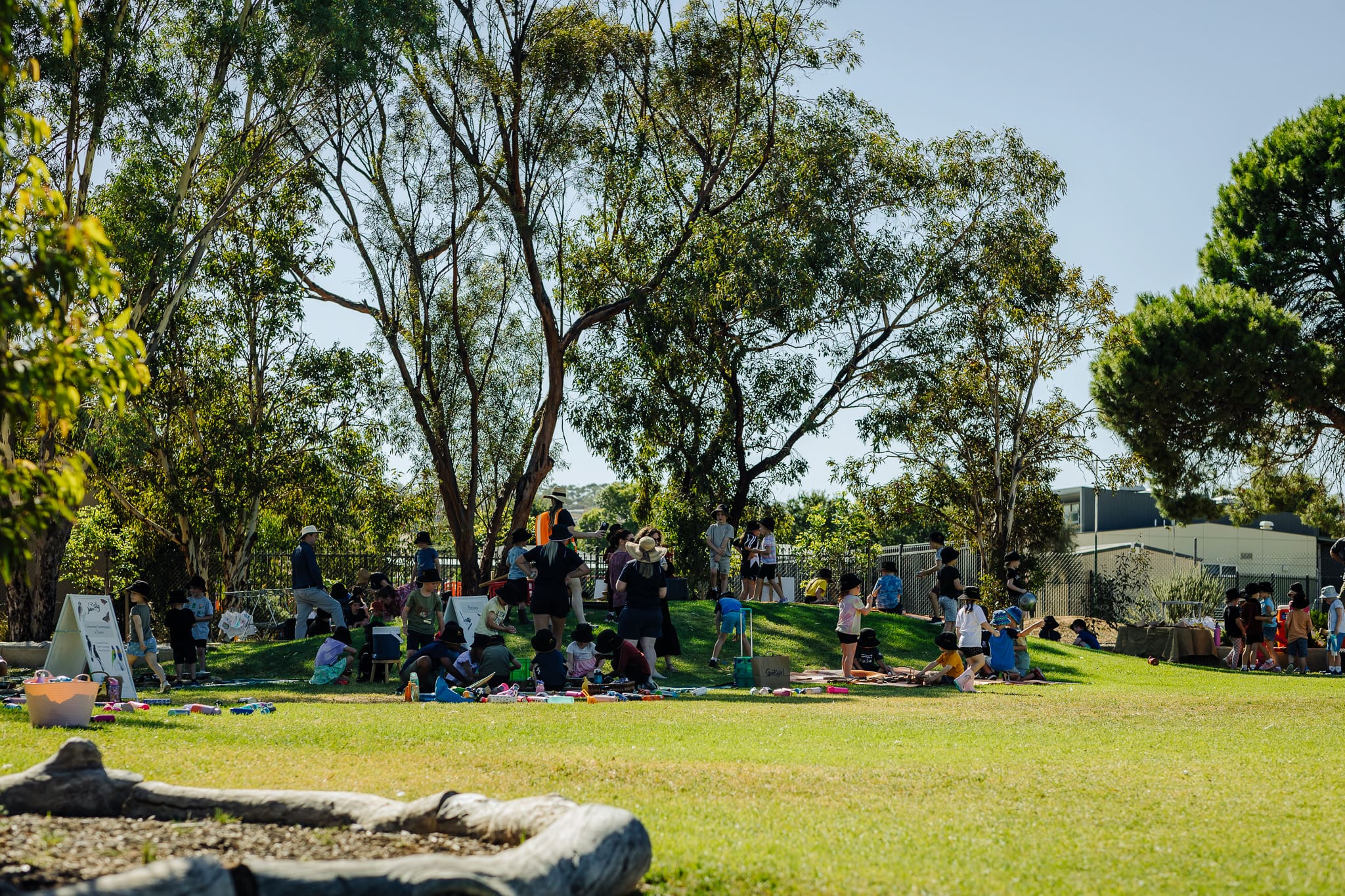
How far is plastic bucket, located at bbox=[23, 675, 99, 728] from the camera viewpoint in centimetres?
948

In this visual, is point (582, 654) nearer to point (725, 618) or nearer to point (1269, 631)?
point (725, 618)

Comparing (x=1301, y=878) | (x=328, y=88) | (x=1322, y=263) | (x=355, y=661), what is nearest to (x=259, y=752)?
(x=1301, y=878)

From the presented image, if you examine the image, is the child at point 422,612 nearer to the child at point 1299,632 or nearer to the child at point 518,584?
the child at point 518,584

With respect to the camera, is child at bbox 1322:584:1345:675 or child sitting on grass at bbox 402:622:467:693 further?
child at bbox 1322:584:1345:675

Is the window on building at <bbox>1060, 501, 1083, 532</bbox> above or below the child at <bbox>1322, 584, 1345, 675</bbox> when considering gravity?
above

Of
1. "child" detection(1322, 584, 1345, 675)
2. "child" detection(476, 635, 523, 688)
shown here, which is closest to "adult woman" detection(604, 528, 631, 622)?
"child" detection(476, 635, 523, 688)

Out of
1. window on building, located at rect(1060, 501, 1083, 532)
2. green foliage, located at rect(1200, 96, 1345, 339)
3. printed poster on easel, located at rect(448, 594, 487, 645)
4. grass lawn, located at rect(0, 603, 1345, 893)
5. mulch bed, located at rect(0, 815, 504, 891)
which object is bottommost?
grass lawn, located at rect(0, 603, 1345, 893)

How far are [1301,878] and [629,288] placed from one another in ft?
81.8

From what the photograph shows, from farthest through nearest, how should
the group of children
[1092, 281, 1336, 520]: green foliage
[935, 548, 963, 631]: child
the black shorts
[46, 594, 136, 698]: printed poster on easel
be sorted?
[1092, 281, 1336, 520]: green foliage < the group of children < [935, 548, 963, 631]: child < the black shorts < [46, 594, 136, 698]: printed poster on easel

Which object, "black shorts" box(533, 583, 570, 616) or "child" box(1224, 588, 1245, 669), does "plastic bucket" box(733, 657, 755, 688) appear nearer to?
"black shorts" box(533, 583, 570, 616)

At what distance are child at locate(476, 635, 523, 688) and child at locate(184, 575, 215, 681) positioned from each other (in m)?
4.76

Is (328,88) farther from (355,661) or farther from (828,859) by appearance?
(828,859)

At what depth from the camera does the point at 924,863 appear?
209 inches

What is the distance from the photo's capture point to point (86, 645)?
12.6 m
